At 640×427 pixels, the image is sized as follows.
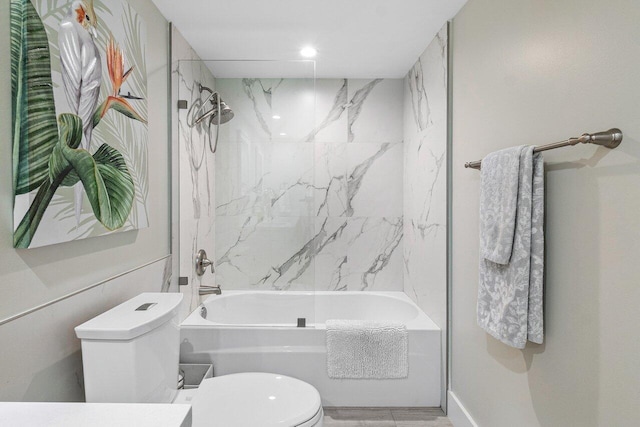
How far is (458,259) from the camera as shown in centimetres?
227

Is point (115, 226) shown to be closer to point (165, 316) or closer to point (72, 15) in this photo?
point (165, 316)

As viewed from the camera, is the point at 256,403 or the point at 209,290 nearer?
the point at 256,403

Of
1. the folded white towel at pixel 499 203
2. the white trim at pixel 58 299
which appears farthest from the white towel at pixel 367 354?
the white trim at pixel 58 299

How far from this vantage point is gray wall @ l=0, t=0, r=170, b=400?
3.78ft

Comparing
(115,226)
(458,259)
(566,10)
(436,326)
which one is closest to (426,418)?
(436,326)

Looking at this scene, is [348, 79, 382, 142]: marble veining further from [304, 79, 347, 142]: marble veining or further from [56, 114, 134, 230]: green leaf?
[56, 114, 134, 230]: green leaf

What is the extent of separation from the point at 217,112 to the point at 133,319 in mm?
1474

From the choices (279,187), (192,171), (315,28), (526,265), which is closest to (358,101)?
(315,28)

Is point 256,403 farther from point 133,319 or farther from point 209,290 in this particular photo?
point 209,290

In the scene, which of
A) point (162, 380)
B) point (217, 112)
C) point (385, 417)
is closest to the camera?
point (162, 380)

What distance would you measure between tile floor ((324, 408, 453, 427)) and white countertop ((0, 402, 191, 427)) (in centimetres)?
164

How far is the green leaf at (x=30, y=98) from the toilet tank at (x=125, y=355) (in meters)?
0.52

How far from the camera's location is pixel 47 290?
4.35 ft

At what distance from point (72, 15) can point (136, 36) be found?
54cm
